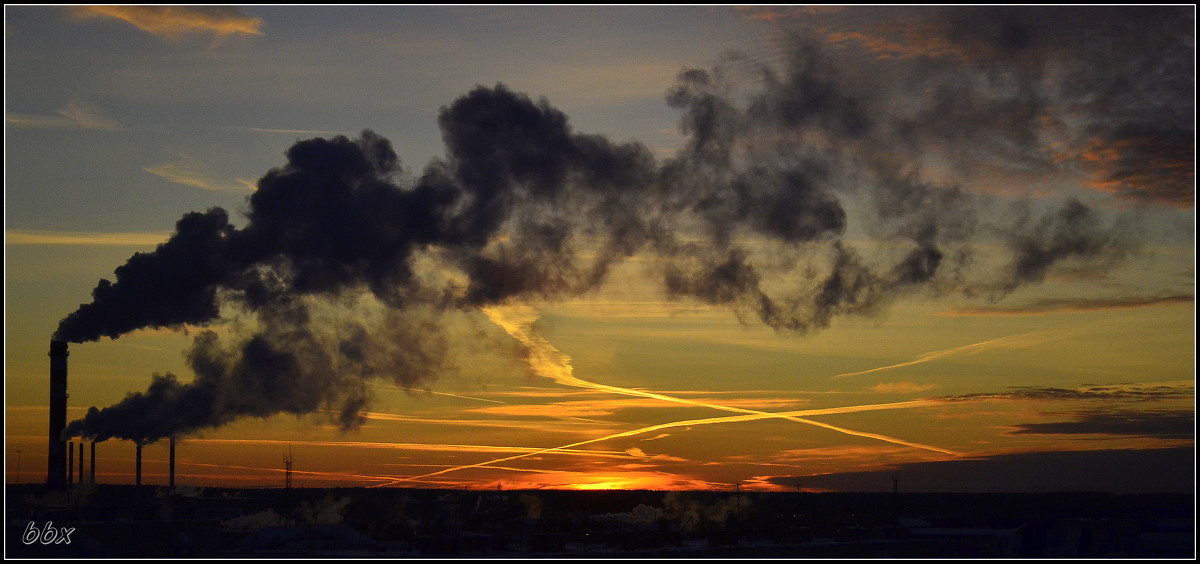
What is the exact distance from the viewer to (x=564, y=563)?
210 feet

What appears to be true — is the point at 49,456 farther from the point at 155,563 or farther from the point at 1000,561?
the point at 1000,561

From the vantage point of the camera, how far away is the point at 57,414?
103562mm

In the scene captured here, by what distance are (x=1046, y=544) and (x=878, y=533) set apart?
13.2m

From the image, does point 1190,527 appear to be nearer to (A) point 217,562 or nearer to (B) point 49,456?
(A) point 217,562

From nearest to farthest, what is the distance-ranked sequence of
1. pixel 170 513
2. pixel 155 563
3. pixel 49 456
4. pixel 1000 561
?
pixel 155 563 → pixel 1000 561 → pixel 170 513 → pixel 49 456

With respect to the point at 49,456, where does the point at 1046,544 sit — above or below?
below

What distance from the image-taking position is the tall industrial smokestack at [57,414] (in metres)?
100

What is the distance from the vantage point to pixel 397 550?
7938 cm

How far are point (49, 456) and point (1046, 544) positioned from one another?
8062cm

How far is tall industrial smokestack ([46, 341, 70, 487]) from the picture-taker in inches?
3957

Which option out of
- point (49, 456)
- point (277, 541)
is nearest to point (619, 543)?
point (277, 541)

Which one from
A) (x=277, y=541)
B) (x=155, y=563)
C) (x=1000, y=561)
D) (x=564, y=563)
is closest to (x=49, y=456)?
(x=277, y=541)

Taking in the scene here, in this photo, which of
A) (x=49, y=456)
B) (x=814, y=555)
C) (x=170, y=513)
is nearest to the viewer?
(x=814, y=555)

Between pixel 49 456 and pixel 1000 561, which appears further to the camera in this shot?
pixel 49 456
